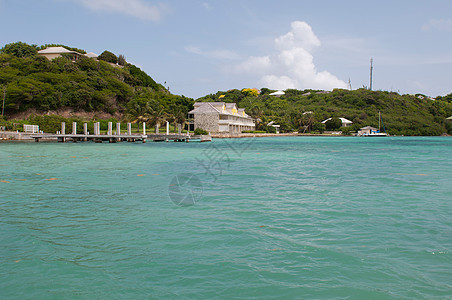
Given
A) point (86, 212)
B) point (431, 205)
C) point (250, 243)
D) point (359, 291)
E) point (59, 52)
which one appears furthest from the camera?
point (59, 52)

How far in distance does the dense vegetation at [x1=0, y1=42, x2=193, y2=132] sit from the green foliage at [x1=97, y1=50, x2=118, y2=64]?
36.4 ft

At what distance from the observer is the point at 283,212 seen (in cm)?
867

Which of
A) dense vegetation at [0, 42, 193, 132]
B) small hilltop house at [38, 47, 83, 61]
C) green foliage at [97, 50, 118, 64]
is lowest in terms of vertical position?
dense vegetation at [0, 42, 193, 132]

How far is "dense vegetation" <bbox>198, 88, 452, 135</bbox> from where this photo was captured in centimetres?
10231

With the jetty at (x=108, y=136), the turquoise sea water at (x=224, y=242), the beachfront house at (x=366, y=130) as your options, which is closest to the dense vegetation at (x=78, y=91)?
the jetty at (x=108, y=136)

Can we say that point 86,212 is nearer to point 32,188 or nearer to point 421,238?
point 32,188

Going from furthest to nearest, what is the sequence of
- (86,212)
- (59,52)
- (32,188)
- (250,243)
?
(59,52) → (32,188) → (86,212) → (250,243)

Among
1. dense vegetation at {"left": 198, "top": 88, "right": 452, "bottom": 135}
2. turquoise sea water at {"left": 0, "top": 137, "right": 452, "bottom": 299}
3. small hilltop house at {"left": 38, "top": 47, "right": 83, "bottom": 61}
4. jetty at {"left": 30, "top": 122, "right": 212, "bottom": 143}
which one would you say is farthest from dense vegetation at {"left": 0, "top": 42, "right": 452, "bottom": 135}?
turquoise sea water at {"left": 0, "top": 137, "right": 452, "bottom": 299}

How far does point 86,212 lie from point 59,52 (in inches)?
4092

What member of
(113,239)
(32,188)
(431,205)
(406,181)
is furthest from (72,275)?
(406,181)

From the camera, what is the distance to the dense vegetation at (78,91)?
2751 inches

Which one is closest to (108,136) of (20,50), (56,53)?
(56,53)

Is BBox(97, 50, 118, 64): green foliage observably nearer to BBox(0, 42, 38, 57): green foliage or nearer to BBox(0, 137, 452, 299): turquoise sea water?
BBox(0, 42, 38, 57): green foliage

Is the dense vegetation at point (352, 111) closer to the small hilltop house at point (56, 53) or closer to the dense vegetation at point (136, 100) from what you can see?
the dense vegetation at point (136, 100)
